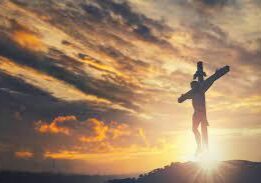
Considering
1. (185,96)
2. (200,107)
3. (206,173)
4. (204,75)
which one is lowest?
(206,173)

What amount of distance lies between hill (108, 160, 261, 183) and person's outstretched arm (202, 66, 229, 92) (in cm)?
546

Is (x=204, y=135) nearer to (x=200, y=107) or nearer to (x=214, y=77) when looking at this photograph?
(x=200, y=107)

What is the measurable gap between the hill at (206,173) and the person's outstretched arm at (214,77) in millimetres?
5461

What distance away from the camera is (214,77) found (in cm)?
2556

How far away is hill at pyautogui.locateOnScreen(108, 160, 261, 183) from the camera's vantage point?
22844 mm

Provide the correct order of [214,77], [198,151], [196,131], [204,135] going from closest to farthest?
[214,77] < [198,151] < [204,135] < [196,131]

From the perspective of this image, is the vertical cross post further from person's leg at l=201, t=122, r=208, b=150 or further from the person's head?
person's leg at l=201, t=122, r=208, b=150

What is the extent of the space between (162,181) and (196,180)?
2.36m

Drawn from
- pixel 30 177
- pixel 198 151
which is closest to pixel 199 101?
pixel 198 151

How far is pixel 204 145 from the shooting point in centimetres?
2595

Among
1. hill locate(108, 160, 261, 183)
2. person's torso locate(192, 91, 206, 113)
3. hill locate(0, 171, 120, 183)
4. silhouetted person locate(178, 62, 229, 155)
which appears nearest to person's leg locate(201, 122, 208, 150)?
silhouetted person locate(178, 62, 229, 155)

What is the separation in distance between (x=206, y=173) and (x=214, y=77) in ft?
21.7

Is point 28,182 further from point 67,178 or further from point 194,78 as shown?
point 194,78

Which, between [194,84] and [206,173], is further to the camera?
[194,84]
